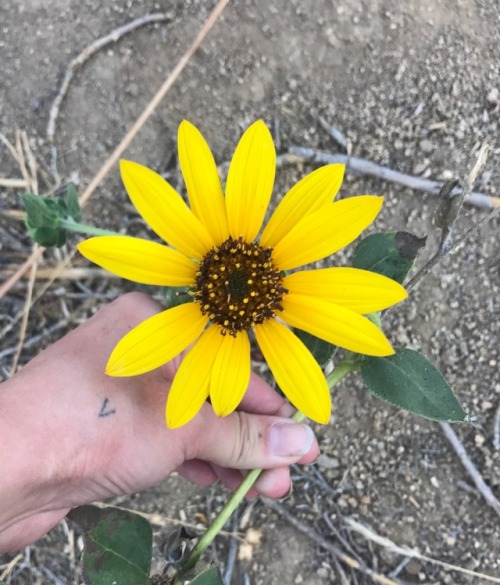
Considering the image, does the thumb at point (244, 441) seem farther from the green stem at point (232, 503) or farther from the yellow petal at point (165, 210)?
the yellow petal at point (165, 210)

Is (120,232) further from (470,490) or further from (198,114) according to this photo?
(470,490)

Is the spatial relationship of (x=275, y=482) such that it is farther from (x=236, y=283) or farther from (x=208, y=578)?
(x=236, y=283)

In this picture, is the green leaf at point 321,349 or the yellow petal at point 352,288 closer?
the yellow petal at point 352,288

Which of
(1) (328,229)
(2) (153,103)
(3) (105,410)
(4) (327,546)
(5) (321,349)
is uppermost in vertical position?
(1) (328,229)

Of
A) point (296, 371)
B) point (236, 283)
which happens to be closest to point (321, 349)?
point (296, 371)

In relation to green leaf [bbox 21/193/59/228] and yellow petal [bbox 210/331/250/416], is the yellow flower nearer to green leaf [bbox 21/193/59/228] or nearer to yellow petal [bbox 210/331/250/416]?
yellow petal [bbox 210/331/250/416]

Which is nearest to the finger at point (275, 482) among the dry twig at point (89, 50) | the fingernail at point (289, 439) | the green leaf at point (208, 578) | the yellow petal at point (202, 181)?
the fingernail at point (289, 439)
